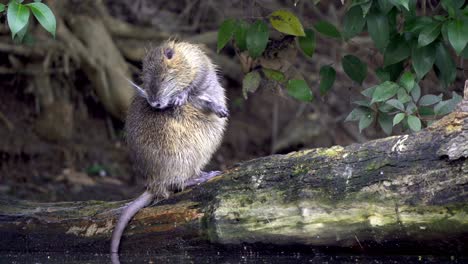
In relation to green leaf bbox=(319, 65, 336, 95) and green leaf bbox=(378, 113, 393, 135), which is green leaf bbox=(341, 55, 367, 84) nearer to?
green leaf bbox=(319, 65, 336, 95)


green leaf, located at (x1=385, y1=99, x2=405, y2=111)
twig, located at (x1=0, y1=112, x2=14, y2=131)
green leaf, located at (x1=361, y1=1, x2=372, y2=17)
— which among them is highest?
green leaf, located at (x1=361, y1=1, x2=372, y2=17)

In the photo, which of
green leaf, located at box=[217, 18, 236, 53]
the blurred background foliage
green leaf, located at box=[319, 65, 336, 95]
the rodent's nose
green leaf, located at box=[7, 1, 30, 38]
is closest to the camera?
green leaf, located at box=[7, 1, 30, 38]

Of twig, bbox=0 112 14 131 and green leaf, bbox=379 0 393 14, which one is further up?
green leaf, bbox=379 0 393 14

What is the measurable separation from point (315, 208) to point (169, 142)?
105cm

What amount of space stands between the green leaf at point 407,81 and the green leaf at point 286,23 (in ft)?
1.99

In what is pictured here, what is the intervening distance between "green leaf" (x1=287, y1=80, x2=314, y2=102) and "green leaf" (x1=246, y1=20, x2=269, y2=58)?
294mm

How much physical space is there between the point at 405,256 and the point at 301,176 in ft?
1.96

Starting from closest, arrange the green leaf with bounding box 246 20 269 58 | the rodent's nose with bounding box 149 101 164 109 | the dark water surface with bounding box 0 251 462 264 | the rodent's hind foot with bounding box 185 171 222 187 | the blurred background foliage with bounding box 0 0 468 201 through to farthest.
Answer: the dark water surface with bounding box 0 251 462 264
the rodent's hind foot with bounding box 185 171 222 187
the rodent's nose with bounding box 149 101 164 109
the green leaf with bounding box 246 20 269 58
the blurred background foliage with bounding box 0 0 468 201

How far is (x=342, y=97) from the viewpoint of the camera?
8.98 m

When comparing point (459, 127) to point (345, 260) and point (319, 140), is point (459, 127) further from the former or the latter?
point (319, 140)

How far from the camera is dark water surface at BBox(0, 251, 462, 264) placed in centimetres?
381

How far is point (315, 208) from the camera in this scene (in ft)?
12.7

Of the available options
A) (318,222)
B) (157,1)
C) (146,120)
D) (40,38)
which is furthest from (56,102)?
(318,222)

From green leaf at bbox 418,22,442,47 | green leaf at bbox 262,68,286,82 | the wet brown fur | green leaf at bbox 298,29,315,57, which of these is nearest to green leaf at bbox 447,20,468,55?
green leaf at bbox 418,22,442,47
